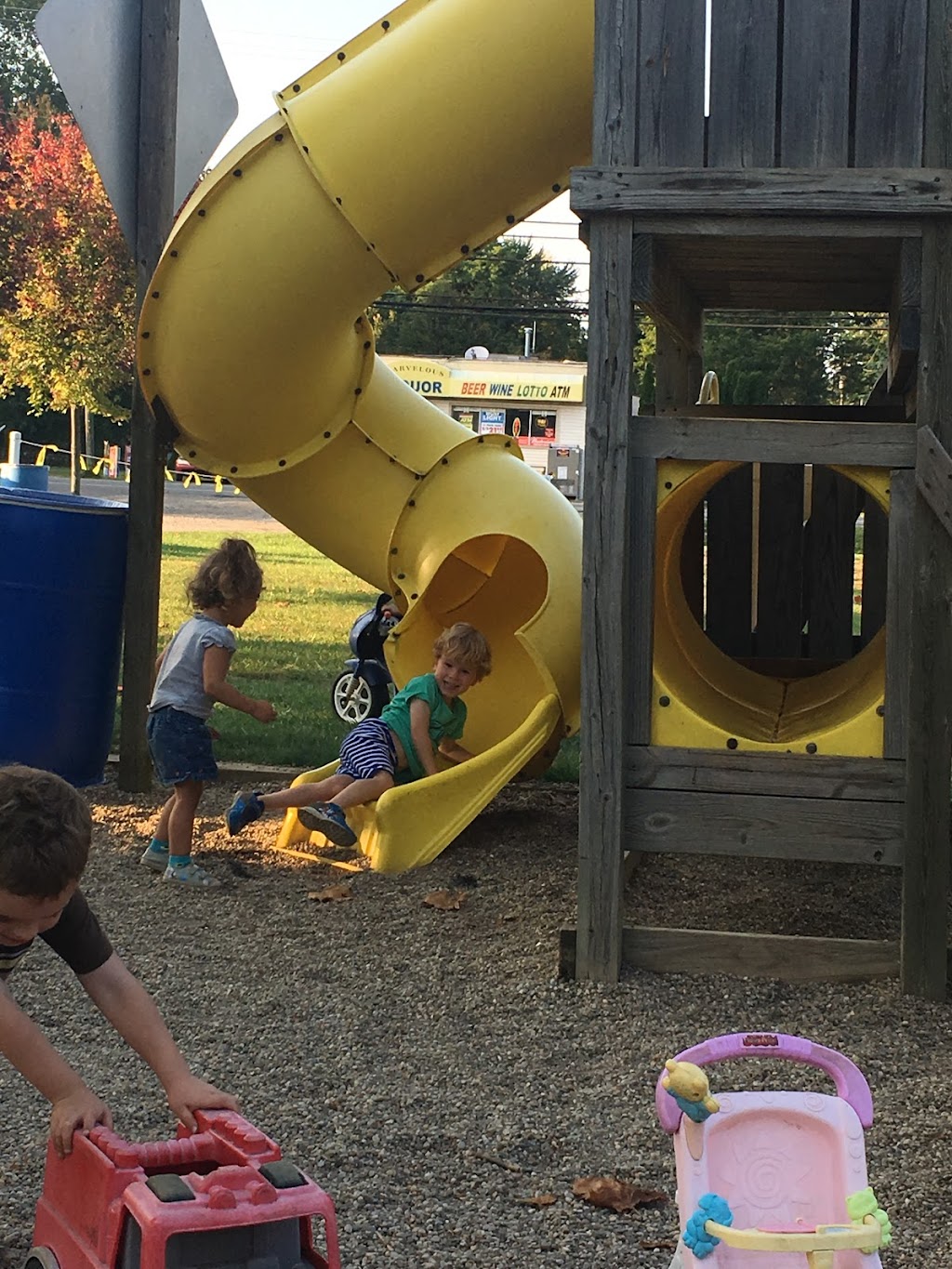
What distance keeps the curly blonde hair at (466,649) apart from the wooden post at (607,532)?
4.67 ft

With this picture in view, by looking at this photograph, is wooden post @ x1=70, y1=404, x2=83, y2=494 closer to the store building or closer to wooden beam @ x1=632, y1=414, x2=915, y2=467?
wooden beam @ x1=632, y1=414, x2=915, y2=467

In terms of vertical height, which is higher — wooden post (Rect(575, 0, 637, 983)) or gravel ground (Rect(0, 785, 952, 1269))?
wooden post (Rect(575, 0, 637, 983))

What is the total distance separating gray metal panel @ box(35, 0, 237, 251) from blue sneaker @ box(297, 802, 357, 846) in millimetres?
2727

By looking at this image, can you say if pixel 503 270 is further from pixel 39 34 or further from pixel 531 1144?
pixel 531 1144

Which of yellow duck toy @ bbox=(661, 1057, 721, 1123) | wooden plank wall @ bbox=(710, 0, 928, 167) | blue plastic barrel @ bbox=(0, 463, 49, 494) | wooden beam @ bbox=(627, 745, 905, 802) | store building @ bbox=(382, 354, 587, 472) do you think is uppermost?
store building @ bbox=(382, 354, 587, 472)

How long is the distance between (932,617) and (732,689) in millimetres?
1931

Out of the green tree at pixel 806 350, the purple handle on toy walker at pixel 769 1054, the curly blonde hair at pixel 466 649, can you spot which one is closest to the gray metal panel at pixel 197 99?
the curly blonde hair at pixel 466 649

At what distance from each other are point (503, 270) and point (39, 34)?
4568 centimetres

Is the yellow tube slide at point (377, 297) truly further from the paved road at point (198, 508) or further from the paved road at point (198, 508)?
the paved road at point (198, 508)

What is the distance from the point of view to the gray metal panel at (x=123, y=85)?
21.6 feet

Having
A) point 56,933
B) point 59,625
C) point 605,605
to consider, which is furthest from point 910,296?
point 59,625

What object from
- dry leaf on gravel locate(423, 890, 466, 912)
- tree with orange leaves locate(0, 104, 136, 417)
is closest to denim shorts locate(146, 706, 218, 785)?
dry leaf on gravel locate(423, 890, 466, 912)

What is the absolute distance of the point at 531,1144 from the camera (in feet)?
10.5

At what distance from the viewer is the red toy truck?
2.01 meters
